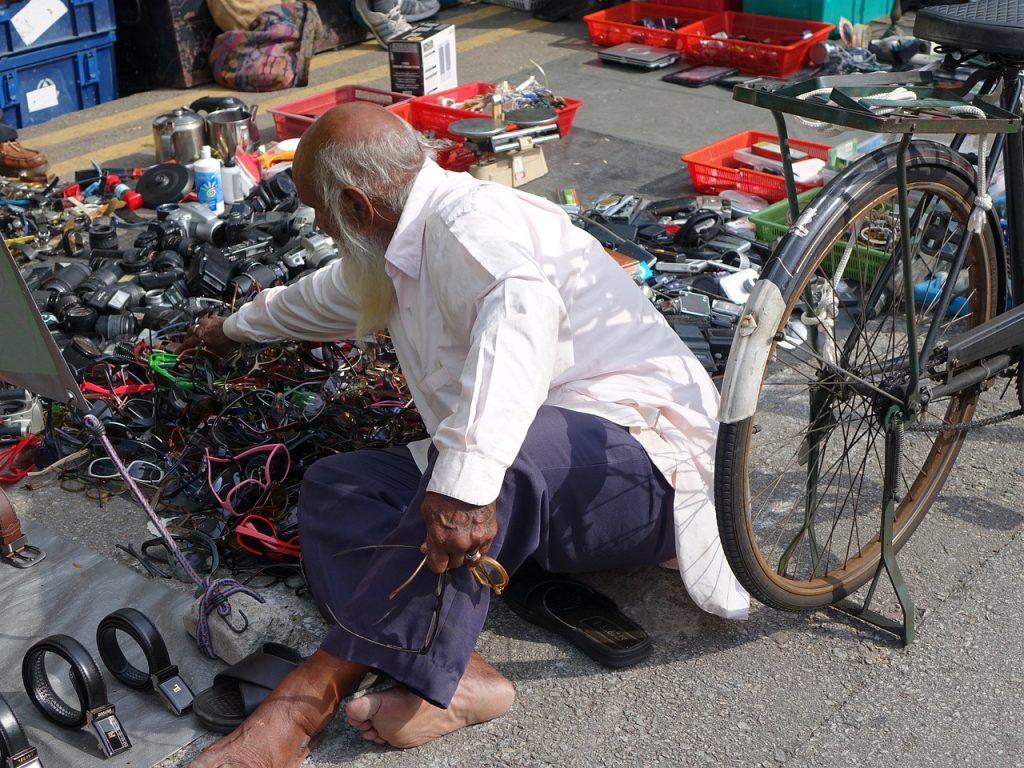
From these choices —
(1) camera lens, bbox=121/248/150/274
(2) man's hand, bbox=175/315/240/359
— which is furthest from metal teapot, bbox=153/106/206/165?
(2) man's hand, bbox=175/315/240/359

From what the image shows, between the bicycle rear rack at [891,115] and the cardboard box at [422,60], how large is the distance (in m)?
4.14

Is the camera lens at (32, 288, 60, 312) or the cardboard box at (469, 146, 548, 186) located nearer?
the camera lens at (32, 288, 60, 312)

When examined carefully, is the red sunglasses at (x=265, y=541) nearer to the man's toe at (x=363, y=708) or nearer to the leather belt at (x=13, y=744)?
the man's toe at (x=363, y=708)

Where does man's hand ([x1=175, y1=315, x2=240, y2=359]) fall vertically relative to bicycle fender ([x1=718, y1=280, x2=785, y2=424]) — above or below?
below

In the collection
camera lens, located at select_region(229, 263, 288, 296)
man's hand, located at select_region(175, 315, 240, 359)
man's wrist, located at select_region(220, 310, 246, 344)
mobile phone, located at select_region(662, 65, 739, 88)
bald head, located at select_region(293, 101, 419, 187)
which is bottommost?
camera lens, located at select_region(229, 263, 288, 296)

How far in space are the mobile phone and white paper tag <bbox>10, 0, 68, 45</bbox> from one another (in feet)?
13.0

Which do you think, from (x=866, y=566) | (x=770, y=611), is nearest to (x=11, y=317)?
(x=770, y=611)

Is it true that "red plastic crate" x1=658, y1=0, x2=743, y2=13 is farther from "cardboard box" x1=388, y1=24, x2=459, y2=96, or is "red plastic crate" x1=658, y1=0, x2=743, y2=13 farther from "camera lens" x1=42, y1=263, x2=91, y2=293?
"camera lens" x1=42, y1=263, x2=91, y2=293

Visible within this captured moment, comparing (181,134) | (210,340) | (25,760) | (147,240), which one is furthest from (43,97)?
(25,760)

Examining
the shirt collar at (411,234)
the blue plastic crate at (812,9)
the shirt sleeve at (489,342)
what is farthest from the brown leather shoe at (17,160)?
the blue plastic crate at (812,9)

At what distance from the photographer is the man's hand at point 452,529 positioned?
7.12ft

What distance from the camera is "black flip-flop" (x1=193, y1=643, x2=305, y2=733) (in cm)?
244

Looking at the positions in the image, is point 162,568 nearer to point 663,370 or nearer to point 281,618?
point 281,618

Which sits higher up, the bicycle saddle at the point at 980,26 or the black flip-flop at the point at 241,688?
the bicycle saddle at the point at 980,26
